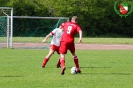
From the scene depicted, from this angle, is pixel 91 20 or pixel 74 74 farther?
pixel 91 20

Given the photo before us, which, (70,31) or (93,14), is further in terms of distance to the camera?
(93,14)

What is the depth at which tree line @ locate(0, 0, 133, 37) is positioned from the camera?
73.8m

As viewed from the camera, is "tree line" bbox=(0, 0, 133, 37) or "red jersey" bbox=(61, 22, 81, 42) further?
"tree line" bbox=(0, 0, 133, 37)

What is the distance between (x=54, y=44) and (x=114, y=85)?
6.94 metres

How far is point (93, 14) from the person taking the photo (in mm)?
75312

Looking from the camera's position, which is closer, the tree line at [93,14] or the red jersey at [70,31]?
the red jersey at [70,31]

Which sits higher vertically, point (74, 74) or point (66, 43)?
point (66, 43)

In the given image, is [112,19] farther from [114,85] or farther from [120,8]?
[114,85]

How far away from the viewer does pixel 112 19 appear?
7662 cm

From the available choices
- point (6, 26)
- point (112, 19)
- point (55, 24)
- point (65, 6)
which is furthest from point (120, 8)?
point (6, 26)

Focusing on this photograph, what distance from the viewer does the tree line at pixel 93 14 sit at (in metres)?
73.8

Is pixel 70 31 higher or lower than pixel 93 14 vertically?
higher

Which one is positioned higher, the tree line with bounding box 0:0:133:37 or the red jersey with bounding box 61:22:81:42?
the red jersey with bounding box 61:22:81:42

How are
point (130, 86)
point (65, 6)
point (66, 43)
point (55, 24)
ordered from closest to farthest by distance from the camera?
point (130, 86), point (66, 43), point (55, 24), point (65, 6)
